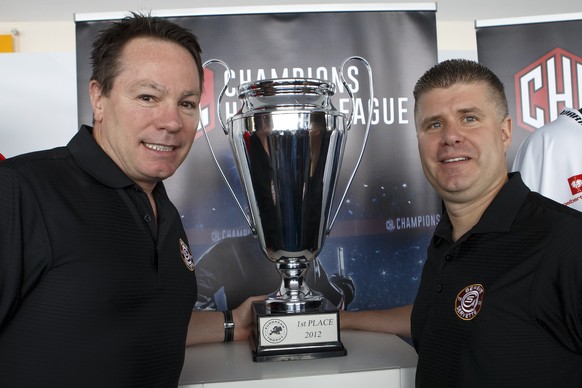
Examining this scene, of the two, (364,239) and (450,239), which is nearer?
(450,239)

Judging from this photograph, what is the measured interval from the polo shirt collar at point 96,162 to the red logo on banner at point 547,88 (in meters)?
1.92

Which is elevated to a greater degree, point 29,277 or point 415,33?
point 415,33

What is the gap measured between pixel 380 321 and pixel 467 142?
2.35 feet

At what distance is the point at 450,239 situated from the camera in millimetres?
1361

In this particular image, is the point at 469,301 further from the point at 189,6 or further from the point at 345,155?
the point at 189,6

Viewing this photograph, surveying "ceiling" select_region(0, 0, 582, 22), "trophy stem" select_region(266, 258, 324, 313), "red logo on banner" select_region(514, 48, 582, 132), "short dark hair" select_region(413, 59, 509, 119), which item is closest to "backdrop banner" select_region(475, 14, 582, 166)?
"red logo on banner" select_region(514, 48, 582, 132)

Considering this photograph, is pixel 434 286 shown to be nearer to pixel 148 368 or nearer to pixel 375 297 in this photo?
pixel 148 368

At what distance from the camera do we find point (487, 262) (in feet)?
3.89

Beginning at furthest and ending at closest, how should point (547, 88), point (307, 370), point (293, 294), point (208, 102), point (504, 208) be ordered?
point (547, 88)
point (208, 102)
point (293, 294)
point (307, 370)
point (504, 208)

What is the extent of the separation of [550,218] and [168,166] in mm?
798

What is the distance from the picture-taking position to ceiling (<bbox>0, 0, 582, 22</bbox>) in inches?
195

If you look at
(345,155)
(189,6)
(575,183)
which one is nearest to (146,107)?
(345,155)

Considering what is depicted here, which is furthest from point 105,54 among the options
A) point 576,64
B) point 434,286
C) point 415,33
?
point 576,64

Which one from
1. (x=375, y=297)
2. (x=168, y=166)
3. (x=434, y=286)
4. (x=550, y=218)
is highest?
(x=168, y=166)
